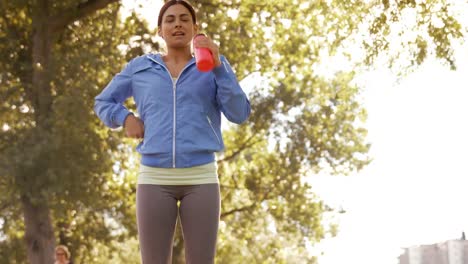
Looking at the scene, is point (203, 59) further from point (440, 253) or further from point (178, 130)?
point (440, 253)

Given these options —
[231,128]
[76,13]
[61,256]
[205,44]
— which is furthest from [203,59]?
[231,128]

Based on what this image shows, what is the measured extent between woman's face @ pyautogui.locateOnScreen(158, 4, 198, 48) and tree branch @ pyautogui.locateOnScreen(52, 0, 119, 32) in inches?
618

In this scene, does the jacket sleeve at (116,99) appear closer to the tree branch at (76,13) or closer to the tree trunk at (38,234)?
the tree trunk at (38,234)

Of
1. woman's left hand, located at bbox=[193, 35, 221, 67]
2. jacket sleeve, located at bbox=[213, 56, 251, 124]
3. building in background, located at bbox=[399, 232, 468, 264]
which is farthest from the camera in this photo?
building in background, located at bbox=[399, 232, 468, 264]

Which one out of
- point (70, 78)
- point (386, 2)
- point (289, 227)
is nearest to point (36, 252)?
point (70, 78)

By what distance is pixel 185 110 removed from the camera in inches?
150

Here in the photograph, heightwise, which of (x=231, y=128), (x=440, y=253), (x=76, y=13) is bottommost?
(x=440, y=253)

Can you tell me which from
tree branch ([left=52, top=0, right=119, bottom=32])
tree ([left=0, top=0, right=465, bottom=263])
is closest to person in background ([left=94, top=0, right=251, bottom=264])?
tree ([left=0, top=0, right=465, bottom=263])

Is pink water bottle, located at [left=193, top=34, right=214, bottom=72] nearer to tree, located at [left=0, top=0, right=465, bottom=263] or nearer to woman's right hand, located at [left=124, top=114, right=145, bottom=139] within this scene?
woman's right hand, located at [left=124, top=114, right=145, bottom=139]

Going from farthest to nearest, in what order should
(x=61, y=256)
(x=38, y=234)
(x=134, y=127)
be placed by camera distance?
(x=38, y=234)
(x=61, y=256)
(x=134, y=127)

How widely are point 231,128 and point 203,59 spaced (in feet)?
74.8

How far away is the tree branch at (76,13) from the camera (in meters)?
19.3

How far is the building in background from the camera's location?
334 inches

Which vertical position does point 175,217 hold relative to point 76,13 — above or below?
below
